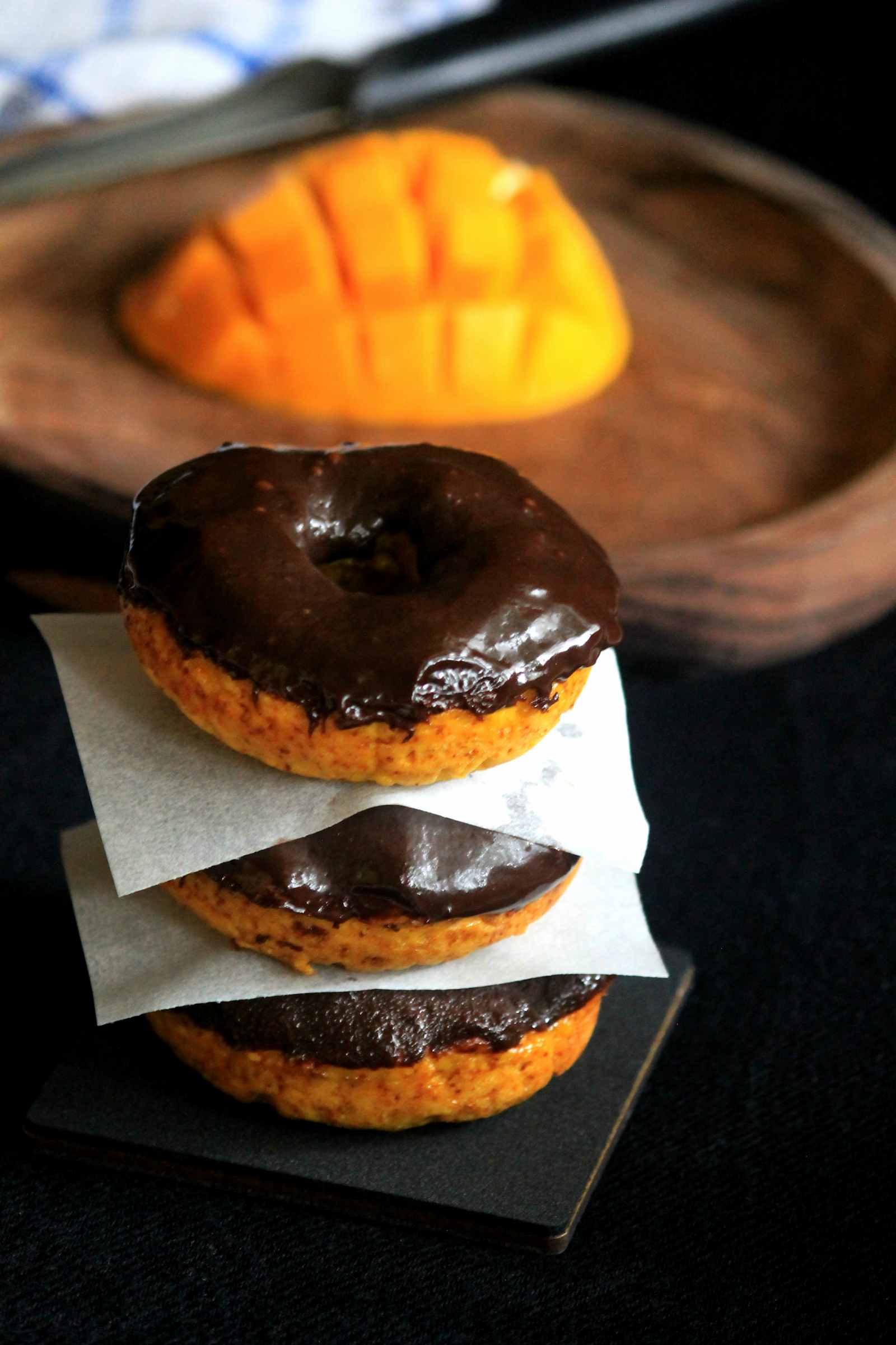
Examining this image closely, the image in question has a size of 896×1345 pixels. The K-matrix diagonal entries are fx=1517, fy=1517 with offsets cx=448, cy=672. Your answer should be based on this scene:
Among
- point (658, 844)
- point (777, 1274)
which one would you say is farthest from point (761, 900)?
point (777, 1274)

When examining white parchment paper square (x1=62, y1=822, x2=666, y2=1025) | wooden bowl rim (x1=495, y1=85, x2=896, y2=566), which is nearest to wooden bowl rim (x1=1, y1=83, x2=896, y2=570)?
wooden bowl rim (x1=495, y1=85, x2=896, y2=566)

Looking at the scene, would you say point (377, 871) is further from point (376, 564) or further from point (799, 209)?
point (799, 209)

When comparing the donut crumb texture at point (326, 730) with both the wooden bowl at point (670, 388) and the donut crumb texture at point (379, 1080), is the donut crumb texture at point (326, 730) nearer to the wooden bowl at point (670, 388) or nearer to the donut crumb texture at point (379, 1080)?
the donut crumb texture at point (379, 1080)

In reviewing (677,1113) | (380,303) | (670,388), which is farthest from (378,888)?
(670,388)

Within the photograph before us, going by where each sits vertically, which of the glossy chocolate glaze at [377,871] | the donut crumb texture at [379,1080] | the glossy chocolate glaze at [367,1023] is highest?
the glossy chocolate glaze at [377,871]

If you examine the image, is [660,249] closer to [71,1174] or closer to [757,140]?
[757,140]

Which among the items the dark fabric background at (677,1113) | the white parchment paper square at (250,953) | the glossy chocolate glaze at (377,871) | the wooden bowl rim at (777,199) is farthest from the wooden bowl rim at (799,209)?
the glossy chocolate glaze at (377,871)
